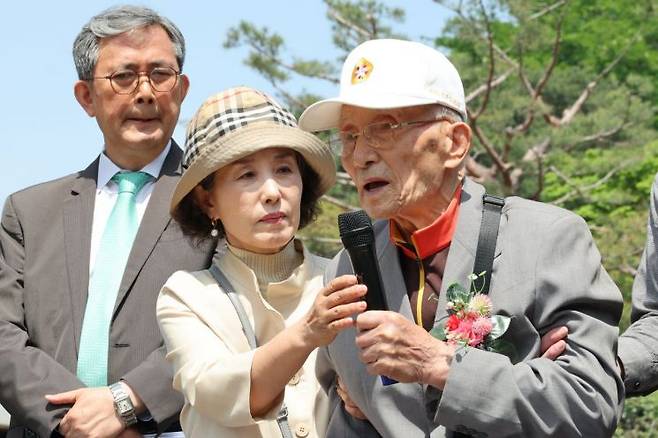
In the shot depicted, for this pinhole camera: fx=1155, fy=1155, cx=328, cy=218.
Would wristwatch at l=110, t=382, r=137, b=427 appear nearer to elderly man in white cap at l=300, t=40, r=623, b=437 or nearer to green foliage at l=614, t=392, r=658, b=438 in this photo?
elderly man in white cap at l=300, t=40, r=623, b=437

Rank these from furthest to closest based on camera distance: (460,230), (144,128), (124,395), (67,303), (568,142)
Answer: (568,142) < (144,128) < (67,303) < (124,395) < (460,230)

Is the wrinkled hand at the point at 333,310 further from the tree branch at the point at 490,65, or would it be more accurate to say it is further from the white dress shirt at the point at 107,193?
the tree branch at the point at 490,65

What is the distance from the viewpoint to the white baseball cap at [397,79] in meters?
3.59

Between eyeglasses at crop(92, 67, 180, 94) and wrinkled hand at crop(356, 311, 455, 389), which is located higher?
eyeglasses at crop(92, 67, 180, 94)

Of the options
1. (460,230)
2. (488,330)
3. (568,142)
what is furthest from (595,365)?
(568,142)

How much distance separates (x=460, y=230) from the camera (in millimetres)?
3617

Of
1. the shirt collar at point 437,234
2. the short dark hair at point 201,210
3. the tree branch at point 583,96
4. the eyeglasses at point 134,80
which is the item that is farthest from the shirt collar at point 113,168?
the tree branch at point 583,96

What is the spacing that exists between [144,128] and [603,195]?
22059 millimetres

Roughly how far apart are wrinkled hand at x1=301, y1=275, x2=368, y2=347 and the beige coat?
0.38 metres

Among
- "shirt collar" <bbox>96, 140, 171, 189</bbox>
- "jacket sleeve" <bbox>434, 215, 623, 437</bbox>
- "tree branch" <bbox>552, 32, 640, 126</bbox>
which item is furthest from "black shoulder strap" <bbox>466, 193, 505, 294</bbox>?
"tree branch" <bbox>552, 32, 640, 126</bbox>

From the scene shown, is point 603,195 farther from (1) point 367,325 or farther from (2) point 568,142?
(1) point 367,325

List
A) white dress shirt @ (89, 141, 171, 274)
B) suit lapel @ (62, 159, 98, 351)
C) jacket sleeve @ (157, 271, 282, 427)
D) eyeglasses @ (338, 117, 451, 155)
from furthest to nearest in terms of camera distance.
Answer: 1. white dress shirt @ (89, 141, 171, 274)
2. suit lapel @ (62, 159, 98, 351)
3. jacket sleeve @ (157, 271, 282, 427)
4. eyeglasses @ (338, 117, 451, 155)

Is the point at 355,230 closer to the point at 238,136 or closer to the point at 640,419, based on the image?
the point at 238,136

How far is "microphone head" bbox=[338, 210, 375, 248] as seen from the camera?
3326 millimetres
